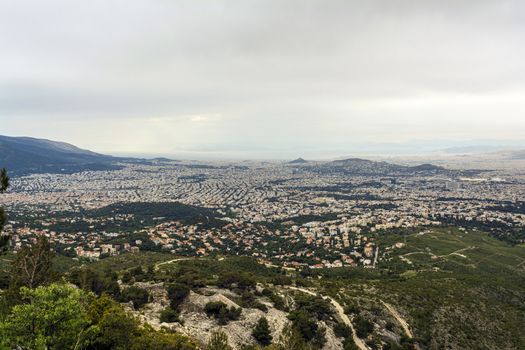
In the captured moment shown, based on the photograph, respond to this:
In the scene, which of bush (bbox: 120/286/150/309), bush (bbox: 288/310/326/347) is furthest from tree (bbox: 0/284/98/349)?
bush (bbox: 288/310/326/347)

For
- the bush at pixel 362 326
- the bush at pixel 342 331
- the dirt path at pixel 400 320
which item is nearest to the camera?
the bush at pixel 342 331

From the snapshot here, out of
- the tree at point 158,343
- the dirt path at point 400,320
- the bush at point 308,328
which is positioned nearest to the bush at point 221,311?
the bush at point 308,328

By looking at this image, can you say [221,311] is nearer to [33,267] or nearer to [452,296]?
[33,267]

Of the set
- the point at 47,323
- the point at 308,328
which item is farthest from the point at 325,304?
the point at 47,323

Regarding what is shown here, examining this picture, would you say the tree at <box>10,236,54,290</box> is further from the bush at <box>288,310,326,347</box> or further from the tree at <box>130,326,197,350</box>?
the bush at <box>288,310,326,347</box>

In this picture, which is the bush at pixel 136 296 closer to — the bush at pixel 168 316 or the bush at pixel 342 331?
the bush at pixel 168 316

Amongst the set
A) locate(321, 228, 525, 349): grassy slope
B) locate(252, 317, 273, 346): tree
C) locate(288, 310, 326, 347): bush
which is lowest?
locate(321, 228, 525, 349): grassy slope
